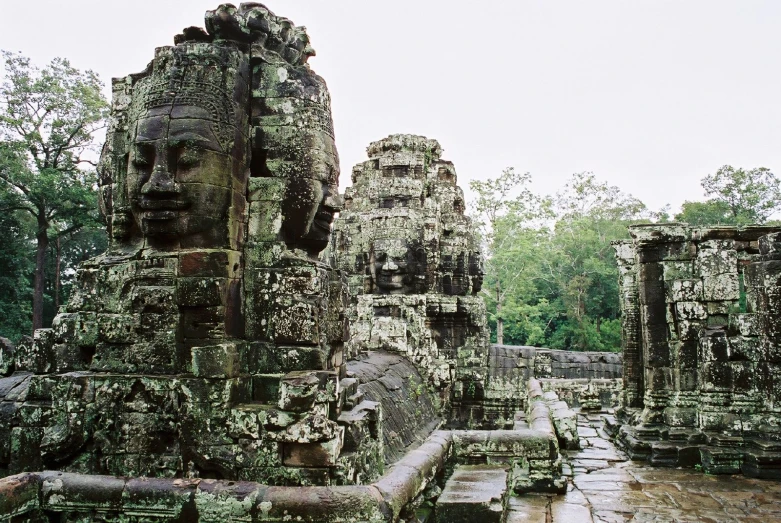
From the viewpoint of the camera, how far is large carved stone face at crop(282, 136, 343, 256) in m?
4.88

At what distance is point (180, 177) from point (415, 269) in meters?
7.79

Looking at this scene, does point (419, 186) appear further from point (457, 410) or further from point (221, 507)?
point (221, 507)

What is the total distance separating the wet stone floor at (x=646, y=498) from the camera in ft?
19.9

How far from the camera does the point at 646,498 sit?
677cm

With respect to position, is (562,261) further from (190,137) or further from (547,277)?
(190,137)

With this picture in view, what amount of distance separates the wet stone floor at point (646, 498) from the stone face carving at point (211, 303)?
2.41 metres

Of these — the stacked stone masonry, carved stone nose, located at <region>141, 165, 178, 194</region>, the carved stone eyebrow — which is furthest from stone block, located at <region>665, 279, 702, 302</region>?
carved stone nose, located at <region>141, 165, 178, 194</region>

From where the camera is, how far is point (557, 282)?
32500 mm

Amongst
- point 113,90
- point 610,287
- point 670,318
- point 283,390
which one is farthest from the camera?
point 610,287

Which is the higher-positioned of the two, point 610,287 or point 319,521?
point 610,287

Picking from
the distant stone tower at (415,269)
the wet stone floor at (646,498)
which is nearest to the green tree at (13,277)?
the distant stone tower at (415,269)

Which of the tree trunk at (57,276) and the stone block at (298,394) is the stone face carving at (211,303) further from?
the tree trunk at (57,276)

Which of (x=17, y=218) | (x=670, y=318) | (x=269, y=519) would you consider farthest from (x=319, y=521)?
(x=17, y=218)

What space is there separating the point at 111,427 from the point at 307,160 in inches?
96.7
